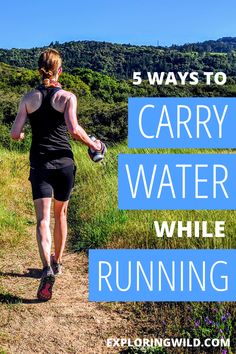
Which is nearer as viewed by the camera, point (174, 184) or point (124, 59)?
point (174, 184)

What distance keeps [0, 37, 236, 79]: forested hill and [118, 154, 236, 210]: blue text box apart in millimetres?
50385

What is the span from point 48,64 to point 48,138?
540 millimetres

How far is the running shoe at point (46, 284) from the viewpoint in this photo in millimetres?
4094

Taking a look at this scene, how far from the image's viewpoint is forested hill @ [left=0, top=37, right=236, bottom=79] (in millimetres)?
59031

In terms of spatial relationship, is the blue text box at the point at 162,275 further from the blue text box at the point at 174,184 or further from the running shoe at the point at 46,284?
the blue text box at the point at 174,184

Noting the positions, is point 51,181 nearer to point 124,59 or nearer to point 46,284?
point 46,284

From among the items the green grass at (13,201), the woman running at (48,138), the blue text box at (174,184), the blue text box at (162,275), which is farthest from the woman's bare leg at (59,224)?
the blue text box at (174,184)

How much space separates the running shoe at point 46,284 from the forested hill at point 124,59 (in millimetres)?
52227

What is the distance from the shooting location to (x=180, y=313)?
3.89 meters

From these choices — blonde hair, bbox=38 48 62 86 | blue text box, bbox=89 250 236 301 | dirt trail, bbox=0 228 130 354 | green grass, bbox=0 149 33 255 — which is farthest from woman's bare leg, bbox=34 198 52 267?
green grass, bbox=0 149 33 255

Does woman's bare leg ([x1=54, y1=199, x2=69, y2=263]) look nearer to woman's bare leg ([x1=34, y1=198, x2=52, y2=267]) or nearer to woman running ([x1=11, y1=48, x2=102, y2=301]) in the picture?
woman running ([x1=11, y1=48, x2=102, y2=301])

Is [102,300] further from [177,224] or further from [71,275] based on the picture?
[177,224]

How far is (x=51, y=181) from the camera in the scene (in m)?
4.11

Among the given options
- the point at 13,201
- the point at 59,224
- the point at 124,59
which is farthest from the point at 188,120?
the point at 124,59
